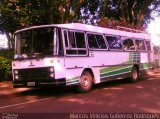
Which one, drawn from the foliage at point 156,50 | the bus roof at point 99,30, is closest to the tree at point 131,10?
the foliage at point 156,50

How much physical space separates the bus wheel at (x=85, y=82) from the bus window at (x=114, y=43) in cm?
240

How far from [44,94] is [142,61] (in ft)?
24.3

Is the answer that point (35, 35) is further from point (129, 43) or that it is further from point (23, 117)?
point (129, 43)

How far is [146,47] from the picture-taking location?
21062 mm

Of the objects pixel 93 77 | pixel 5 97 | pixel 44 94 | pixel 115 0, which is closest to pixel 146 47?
pixel 93 77

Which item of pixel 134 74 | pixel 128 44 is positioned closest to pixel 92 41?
pixel 128 44

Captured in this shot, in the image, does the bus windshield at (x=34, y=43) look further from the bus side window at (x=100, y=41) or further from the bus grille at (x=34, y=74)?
the bus side window at (x=100, y=41)

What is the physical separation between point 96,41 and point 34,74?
137 inches

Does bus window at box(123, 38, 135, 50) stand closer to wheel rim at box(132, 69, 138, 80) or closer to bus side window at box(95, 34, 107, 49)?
wheel rim at box(132, 69, 138, 80)

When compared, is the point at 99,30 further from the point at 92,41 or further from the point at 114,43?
the point at 114,43

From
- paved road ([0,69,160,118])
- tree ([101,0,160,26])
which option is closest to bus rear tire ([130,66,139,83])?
paved road ([0,69,160,118])

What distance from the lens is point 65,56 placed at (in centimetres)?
1340

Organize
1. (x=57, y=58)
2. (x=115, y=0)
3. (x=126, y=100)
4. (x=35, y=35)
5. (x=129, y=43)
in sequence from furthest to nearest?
1. (x=115, y=0)
2. (x=129, y=43)
3. (x=35, y=35)
4. (x=57, y=58)
5. (x=126, y=100)

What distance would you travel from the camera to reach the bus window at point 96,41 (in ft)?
49.9
